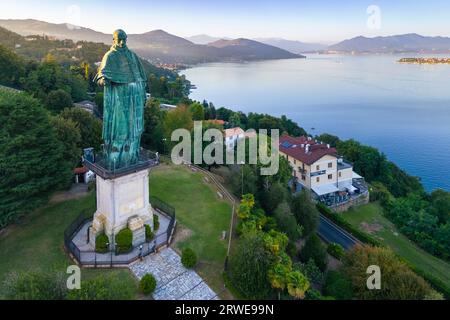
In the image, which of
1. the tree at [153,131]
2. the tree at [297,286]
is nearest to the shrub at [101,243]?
the tree at [297,286]

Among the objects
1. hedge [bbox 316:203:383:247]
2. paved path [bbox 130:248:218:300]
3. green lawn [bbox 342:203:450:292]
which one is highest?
paved path [bbox 130:248:218:300]

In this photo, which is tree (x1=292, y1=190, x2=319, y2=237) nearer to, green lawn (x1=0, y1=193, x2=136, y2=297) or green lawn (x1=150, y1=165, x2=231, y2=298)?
green lawn (x1=150, y1=165, x2=231, y2=298)

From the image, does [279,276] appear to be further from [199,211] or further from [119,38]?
[119,38]

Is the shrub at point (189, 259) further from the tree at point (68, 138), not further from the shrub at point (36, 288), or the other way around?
the tree at point (68, 138)

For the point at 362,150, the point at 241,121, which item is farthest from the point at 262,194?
the point at 241,121

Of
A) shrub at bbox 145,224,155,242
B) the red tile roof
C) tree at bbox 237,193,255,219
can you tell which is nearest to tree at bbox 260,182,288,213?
tree at bbox 237,193,255,219
